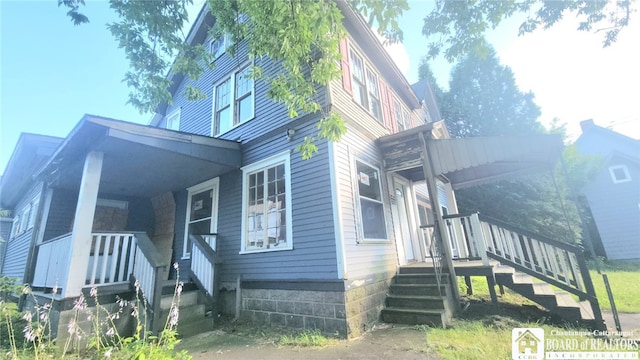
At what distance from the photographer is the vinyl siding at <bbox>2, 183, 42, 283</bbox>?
27.8 feet

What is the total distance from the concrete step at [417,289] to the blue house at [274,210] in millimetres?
30

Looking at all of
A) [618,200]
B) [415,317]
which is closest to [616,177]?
[618,200]

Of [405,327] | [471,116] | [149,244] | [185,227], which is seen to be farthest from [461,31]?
[471,116]

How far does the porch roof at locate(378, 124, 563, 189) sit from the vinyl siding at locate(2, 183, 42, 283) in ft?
33.3

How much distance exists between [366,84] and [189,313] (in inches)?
285

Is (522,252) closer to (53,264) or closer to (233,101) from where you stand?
(233,101)

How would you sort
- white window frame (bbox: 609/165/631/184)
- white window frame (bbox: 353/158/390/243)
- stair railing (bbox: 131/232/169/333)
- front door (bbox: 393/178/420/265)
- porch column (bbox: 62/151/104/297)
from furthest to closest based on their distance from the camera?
white window frame (bbox: 609/165/631/184) < front door (bbox: 393/178/420/265) < white window frame (bbox: 353/158/390/243) < stair railing (bbox: 131/232/169/333) < porch column (bbox: 62/151/104/297)

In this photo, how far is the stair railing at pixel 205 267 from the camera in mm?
5758

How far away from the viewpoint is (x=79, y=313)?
4441 mm

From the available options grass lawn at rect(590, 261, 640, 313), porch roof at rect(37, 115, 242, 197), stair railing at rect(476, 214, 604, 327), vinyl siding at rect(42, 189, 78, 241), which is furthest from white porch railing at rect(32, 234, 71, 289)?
grass lawn at rect(590, 261, 640, 313)

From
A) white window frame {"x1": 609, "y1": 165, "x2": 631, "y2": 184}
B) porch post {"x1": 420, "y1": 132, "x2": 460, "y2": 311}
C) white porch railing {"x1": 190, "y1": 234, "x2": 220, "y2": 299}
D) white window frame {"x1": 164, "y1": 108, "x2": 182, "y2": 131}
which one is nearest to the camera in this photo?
porch post {"x1": 420, "y1": 132, "x2": 460, "y2": 311}

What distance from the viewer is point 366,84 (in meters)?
8.06

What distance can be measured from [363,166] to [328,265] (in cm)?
258
